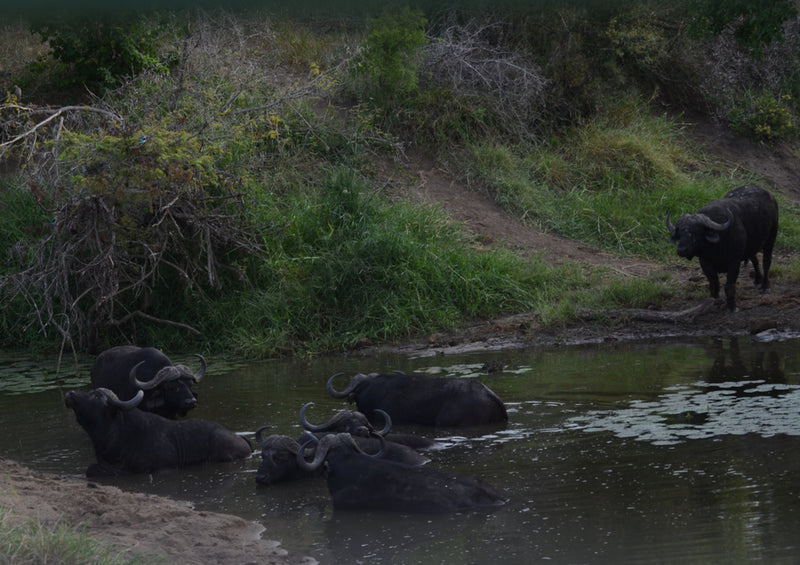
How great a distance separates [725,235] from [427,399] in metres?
4.91

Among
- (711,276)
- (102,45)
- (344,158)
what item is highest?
(102,45)

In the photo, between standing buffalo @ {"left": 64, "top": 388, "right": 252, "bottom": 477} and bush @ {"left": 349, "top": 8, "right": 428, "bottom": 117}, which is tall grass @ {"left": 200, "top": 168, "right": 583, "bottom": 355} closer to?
bush @ {"left": 349, "top": 8, "right": 428, "bottom": 117}

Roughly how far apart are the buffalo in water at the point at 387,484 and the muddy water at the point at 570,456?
12 centimetres

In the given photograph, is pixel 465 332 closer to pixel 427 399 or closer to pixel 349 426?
pixel 427 399

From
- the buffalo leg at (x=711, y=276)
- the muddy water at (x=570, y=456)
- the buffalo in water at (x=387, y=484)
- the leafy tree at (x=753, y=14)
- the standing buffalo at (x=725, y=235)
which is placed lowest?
the muddy water at (x=570, y=456)

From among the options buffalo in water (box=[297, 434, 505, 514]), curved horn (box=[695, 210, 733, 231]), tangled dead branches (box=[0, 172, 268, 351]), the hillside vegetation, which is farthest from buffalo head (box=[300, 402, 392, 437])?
curved horn (box=[695, 210, 733, 231])

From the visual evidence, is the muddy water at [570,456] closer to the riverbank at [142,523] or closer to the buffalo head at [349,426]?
the riverbank at [142,523]

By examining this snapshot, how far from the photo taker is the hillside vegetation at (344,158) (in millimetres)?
11562

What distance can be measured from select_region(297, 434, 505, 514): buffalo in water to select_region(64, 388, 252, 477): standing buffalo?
120 centimetres

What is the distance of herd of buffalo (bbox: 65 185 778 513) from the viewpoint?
5.96m

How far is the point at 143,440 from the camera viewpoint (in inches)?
296

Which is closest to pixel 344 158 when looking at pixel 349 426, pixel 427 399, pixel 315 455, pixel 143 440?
pixel 427 399

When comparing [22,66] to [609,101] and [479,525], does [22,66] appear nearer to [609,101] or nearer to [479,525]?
[609,101]

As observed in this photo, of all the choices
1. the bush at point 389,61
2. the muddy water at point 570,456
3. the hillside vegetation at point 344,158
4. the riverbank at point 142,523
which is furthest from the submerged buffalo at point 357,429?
the bush at point 389,61
